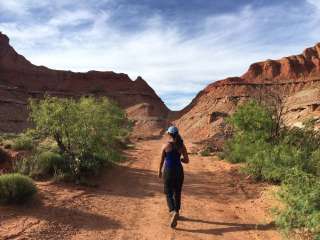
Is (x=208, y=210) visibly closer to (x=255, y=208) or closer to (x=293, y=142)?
(x=255, y=208)

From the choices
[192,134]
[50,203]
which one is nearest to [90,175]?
[50,203]

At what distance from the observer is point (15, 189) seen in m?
9.05

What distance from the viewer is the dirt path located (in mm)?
7793

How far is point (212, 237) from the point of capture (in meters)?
7.71

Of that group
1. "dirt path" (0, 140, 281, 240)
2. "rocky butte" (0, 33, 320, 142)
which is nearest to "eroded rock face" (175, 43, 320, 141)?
"rocky butte" (0, 33, 320, 142)

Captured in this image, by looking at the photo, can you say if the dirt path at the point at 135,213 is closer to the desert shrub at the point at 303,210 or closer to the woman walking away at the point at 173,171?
the woman walking away at the point at 173,171

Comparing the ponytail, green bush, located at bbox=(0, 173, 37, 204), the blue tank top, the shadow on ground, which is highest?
the ponytail

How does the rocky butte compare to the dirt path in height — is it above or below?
above

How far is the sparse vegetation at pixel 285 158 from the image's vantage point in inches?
267

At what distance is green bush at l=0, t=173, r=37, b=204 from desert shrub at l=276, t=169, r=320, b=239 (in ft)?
16.2

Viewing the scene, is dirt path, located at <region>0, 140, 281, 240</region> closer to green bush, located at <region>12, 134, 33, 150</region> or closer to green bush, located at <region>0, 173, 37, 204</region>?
green bush, located at <region>0, 173, 37, 204</region>

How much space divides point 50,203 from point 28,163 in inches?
147

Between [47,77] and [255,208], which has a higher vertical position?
[47,77]

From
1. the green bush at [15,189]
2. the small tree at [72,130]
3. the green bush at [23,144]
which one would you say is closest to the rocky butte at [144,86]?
the green bush at [23,144]
